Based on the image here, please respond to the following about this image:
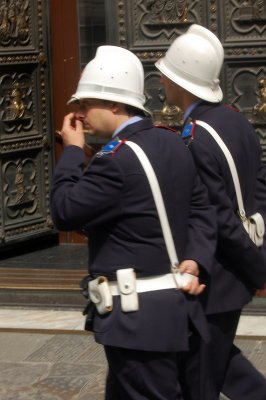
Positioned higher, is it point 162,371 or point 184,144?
point 184,144

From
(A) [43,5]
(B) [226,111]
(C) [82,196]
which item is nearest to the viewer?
(C) [82,196]

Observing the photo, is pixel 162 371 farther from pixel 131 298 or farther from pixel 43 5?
pixel 43 5

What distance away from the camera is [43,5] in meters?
7.37

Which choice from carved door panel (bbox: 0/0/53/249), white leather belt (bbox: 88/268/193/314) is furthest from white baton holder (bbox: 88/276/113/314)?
carved door panel (bbox: 0/0/53/249)

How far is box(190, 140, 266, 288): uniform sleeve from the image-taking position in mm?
3896

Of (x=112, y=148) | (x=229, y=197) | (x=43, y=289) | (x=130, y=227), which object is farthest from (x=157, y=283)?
(x=43, y=289)

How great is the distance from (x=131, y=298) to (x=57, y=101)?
4248mm

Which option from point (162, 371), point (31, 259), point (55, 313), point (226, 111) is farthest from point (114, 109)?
point (31, 259)

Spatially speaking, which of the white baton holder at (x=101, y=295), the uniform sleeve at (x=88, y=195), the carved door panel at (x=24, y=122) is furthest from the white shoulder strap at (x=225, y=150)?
the carved door panel at (x=24, y=122)

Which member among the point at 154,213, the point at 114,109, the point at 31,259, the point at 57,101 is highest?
the point at 114,109

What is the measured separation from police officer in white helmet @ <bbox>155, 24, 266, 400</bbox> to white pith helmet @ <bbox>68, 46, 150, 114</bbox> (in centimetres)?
37

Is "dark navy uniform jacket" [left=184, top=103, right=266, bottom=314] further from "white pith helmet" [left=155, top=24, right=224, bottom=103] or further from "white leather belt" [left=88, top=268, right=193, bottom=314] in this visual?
"white leather belt" [left=88, top=268, right=193, bottom=314]

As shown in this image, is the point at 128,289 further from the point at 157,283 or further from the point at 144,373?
the point at 144,373

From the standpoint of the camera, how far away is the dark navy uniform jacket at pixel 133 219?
3.51 meters
